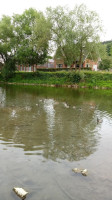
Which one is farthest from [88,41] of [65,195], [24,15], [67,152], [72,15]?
[65,195]

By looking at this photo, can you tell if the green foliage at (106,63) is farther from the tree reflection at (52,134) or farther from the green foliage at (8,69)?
the tree reflection at (52,134)

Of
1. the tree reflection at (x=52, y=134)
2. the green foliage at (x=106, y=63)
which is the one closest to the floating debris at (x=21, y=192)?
the tree reflection at (x=52, y=134)

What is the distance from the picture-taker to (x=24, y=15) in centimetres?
5294

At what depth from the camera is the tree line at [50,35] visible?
41719mm

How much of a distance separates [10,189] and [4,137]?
4.30 m

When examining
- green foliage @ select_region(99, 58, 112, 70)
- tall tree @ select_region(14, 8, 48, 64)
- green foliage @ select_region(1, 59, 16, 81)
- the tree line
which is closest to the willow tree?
the tree line

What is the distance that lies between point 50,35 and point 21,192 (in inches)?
1723

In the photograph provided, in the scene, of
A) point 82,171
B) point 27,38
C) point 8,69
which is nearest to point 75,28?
point 27,38

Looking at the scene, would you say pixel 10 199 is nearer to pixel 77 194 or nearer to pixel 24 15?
pixel 77 194

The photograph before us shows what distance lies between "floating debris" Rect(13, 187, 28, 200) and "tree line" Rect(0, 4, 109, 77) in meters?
39.5

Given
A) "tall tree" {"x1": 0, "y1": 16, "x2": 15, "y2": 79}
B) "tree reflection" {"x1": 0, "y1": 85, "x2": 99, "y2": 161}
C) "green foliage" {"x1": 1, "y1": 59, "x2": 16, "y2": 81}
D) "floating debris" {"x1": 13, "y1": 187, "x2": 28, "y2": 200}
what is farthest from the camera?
"green foliage" {"x1": 1, "y1": 59, "x2": 16, "y2": 81}

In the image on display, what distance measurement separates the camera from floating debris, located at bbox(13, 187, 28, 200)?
15.6 ft

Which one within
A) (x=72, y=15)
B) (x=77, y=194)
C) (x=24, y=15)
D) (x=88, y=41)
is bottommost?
(x=77, y=194)

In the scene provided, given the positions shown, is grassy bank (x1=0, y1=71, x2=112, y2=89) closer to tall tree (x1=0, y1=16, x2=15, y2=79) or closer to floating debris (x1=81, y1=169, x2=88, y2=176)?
tall tree (x1=0, y1=16, x2=15, y2=79)
